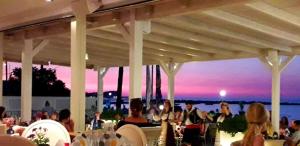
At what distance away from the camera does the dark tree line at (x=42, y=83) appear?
25.2 m

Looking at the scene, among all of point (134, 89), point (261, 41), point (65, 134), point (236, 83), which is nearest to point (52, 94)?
point (236, 83)

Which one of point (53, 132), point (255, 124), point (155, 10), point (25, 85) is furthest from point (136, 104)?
point (25, 85)

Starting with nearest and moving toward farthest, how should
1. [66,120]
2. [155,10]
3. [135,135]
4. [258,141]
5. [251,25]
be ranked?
[258,141], [135,135], [66,120], [155,10], [251,25]

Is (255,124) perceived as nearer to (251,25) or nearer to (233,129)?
(233,129)

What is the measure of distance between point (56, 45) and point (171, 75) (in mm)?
4587

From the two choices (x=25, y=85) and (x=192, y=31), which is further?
(x=25, y=85)

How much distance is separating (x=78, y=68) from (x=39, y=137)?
9.66 ft

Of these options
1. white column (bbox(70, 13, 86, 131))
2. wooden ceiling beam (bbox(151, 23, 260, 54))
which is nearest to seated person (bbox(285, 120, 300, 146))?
white column (bbox(70, 13, 86, 131))

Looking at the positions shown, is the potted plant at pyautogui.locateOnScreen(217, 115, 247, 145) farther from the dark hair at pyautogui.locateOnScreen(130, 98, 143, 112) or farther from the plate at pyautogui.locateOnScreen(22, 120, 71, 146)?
the plate at pyautogui.locateOnScreen(22, 120, 71, 146)

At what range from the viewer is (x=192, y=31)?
377 inches

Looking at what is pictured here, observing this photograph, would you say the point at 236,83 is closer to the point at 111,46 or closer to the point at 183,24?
the point at 111,46

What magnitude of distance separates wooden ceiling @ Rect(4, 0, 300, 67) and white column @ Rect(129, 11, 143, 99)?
16 centimetres

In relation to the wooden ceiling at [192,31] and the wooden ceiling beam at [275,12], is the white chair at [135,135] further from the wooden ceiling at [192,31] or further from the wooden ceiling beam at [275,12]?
the wooden ceiling beam at [275,12]

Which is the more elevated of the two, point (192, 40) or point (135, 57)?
point (192, 40)
